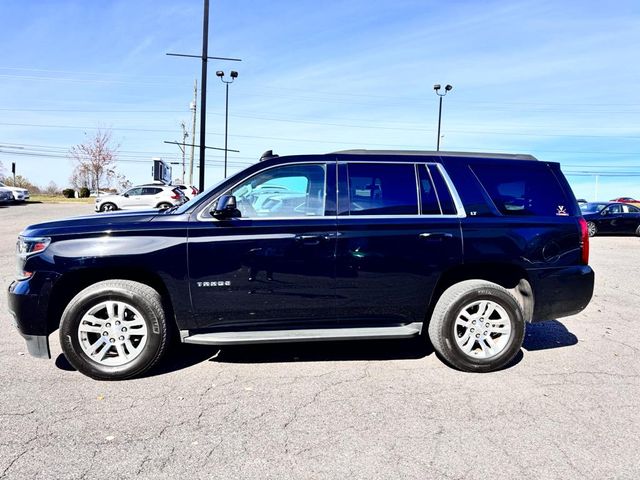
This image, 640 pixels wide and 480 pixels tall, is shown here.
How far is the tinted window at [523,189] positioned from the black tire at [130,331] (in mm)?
3157

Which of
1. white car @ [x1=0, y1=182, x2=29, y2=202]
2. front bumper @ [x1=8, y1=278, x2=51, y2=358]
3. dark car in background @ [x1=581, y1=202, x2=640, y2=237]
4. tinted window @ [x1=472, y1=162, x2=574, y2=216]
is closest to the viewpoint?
front bumper @ [x1=8, y1=278, x2=51, y2=358]

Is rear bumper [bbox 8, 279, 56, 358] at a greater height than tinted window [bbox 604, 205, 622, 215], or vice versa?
tinted window [bbox 604, 205, 622, 215]

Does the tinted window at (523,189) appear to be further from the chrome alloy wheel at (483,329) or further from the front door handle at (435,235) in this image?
the chrome alloy wheel at (483,329)

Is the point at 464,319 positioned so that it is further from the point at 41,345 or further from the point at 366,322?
the point at 41,345

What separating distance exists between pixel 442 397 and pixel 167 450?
2.04 m

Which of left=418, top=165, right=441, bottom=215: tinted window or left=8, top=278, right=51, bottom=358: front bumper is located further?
left=418, top=165, right=441, bottom=215: tinted window

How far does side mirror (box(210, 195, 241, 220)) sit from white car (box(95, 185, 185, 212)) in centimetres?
1922

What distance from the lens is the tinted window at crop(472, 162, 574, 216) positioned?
13.6 ft

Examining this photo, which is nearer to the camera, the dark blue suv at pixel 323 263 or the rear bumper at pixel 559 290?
the dark blue suv at pixel 323 263

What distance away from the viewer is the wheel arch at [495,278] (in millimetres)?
4090

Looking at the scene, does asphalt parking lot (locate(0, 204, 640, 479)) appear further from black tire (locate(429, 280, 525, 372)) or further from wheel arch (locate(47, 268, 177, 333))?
wheel arch (locate(47, 268, 177, 333))

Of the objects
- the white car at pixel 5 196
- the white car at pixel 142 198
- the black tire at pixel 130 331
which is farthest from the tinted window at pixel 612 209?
the white car at pixel 5 196

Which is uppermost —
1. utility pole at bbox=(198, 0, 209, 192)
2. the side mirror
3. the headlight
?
utility pole at bbox=(198, 0, 209, 192)

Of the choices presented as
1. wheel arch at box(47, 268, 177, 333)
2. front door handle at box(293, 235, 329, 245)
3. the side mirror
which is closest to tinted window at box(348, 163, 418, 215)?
front door handle at box(293, 235, 329, 245)
